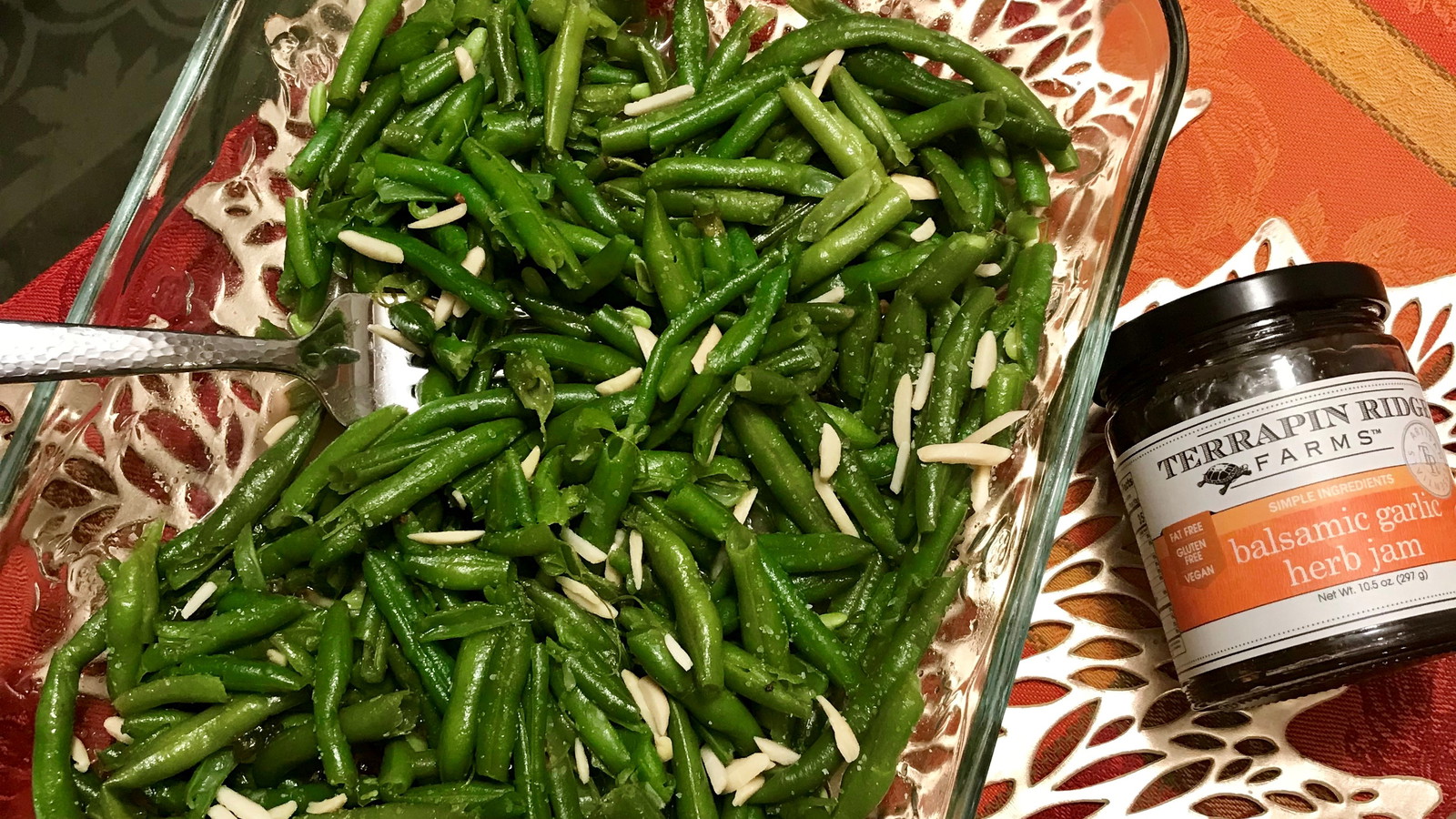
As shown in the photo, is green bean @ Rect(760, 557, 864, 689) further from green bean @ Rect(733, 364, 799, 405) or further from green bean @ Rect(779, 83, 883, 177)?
green bean @ Rect(779, 83, 883, 177)

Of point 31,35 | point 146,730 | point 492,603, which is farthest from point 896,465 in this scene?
point 31,35

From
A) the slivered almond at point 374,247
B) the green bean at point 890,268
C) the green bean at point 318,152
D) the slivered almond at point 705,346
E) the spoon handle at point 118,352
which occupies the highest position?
the green bean at point 318,152

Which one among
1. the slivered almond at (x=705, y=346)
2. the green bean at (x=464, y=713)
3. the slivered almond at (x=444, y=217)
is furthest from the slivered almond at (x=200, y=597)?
the slivered almond at (x=705, y=346)

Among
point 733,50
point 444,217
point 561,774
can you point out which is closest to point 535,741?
point 561,774

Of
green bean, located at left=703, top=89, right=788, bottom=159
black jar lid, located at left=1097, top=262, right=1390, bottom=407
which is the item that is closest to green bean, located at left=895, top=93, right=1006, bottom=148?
green bean, located at left=703, top=89, right=788, bottom=159

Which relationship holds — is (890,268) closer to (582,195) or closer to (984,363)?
(984,363)

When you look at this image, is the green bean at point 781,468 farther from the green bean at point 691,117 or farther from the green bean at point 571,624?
the green bean at point 691,117

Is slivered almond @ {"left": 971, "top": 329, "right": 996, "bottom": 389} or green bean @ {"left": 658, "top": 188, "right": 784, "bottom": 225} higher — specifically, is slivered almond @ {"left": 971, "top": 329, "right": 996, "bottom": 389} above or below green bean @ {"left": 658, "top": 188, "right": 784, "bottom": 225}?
below
